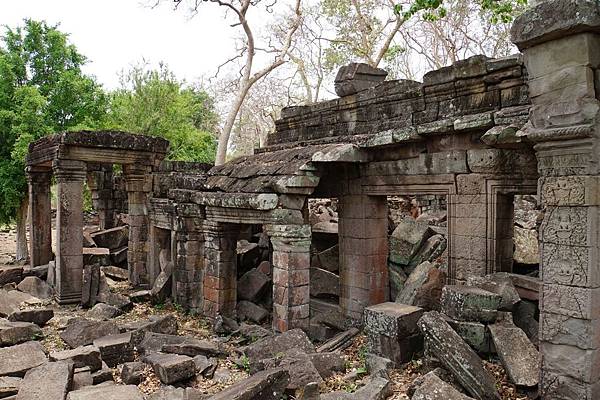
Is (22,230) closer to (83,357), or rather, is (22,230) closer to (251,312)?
(251,312)

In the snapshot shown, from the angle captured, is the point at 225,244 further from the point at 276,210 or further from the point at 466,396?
the point at 466,396

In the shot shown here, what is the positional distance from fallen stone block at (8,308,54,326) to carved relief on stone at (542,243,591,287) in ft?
26.0

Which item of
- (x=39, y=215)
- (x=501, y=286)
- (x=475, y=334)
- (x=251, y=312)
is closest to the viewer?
(x=475, y=334)

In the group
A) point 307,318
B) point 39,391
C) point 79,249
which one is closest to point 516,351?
point 307,318

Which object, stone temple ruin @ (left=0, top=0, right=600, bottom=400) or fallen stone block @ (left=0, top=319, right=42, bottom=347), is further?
fallen stone block @ (left=0, top=319, right=42, bottom=347)

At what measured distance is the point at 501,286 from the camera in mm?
5289

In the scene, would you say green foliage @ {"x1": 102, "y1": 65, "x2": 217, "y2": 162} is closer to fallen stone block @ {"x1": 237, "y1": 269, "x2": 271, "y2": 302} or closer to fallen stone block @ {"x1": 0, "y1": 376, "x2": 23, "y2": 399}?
fallen stone block @ {"x1": 237, "y1": 269, "x2": 271, "y2": 302}

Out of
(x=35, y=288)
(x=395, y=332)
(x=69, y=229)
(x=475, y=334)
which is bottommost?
(x=35, y=288)

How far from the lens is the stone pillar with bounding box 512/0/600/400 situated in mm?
3824

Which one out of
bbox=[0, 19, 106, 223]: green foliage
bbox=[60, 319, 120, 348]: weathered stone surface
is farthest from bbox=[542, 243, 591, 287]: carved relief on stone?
bbox=[0, 19, 106, 223]: green foliage

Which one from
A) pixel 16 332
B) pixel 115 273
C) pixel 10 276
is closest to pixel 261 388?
pixel 16 332

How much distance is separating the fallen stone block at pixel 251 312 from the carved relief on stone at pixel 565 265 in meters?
5.54

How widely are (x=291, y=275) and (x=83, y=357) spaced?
3024 mm

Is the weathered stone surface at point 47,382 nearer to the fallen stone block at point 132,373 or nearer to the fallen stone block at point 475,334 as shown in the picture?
the fallen stone block at point 132,373
